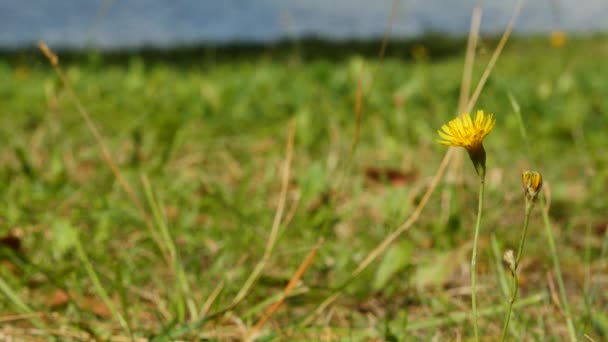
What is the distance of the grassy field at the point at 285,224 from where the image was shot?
1.12m

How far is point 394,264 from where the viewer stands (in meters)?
1.31

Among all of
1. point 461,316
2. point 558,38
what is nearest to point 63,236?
point 461,316

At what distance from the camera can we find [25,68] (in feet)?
19.0

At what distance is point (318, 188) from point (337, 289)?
19.7 inches

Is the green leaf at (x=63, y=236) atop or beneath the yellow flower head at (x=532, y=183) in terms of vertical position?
beneath

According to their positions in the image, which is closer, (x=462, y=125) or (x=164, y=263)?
(x=462, y=125)

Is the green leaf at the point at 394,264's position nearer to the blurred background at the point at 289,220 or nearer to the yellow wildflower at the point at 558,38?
the blurred background at the point at 289,220

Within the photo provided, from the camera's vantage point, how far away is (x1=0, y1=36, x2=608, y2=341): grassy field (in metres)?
1.12

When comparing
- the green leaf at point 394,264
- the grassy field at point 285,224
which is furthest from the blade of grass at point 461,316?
the green leaf at point 394,264

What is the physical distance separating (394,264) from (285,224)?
25cm

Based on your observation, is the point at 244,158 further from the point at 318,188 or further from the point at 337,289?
the point at 337,289

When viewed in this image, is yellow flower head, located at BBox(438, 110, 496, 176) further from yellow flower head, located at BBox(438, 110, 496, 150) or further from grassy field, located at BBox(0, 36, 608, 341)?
grassy field, located at BBox(0, 36, 608, 341)

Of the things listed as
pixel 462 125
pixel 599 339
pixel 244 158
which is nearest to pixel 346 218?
pixel 599 339

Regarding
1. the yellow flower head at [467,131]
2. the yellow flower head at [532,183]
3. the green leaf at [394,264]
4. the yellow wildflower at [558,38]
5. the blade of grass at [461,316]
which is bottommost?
the blade of grass at [461,316]
